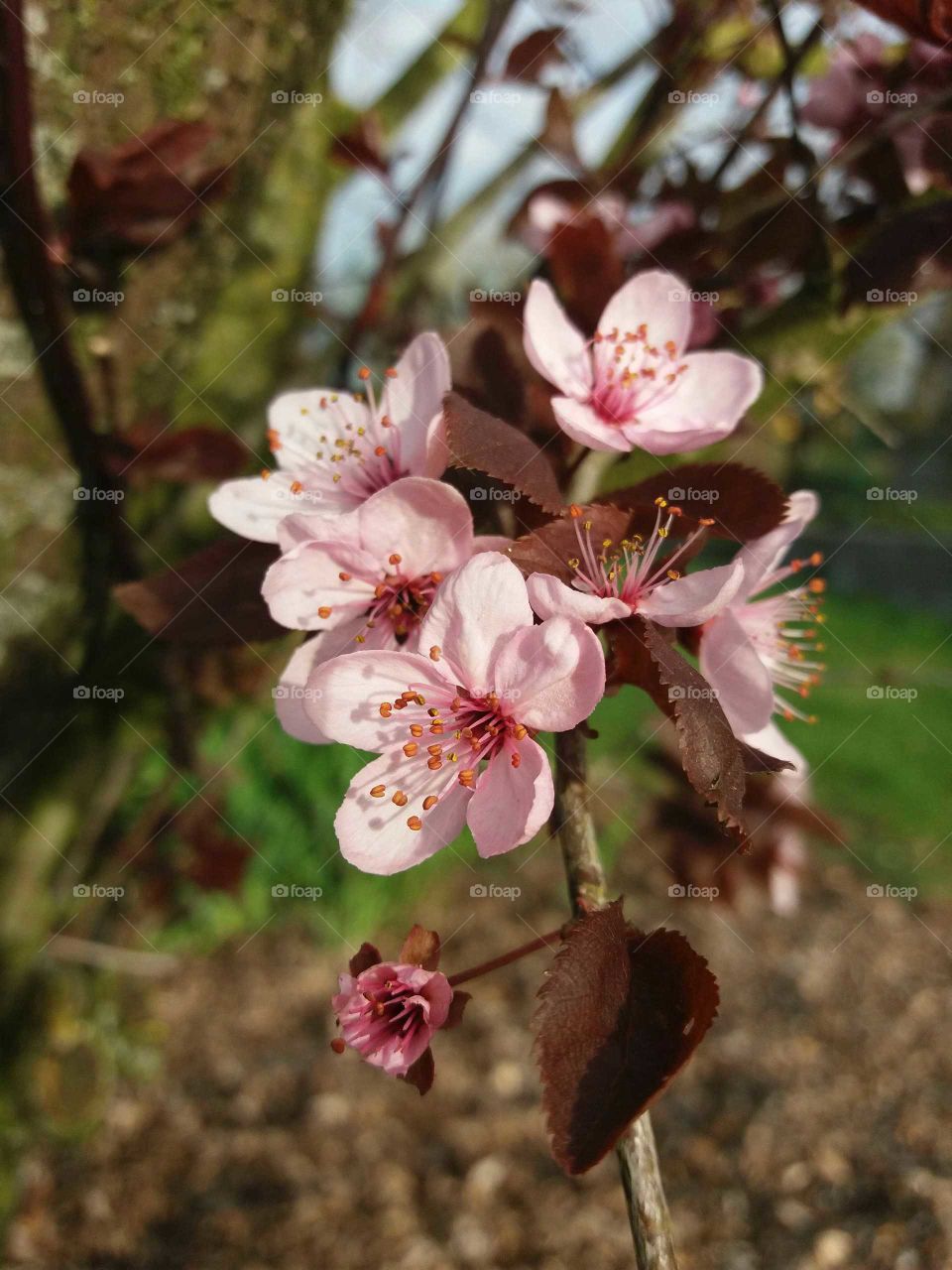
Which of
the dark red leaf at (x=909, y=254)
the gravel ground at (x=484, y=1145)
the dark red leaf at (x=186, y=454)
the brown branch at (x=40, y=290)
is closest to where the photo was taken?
the dark red leaf at (x=909, y=254)

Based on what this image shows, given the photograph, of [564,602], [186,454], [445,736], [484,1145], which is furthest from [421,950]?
[484,1145]

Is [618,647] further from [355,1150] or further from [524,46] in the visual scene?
[355,1150]

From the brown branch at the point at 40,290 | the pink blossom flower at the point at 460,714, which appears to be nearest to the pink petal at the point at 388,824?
the pink blossom flower at the point at 460,714

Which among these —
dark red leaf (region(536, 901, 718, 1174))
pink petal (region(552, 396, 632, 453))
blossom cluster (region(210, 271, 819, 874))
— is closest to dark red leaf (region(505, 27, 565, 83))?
blossom cluster (region(210, 271, 819, 874))

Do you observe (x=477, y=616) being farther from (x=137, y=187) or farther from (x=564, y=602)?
(x=137, y=187)

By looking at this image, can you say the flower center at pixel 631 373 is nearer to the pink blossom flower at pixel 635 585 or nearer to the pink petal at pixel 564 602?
the pink blossom flower at pixel 635 585

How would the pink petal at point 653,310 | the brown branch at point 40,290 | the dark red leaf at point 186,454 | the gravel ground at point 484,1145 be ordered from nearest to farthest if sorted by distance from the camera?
1. the pink petal at point 653,310
2. the brown branch at point 40,290
3. the dark red leaf at point 186,454
4. the gravel ground at point 484,1145
